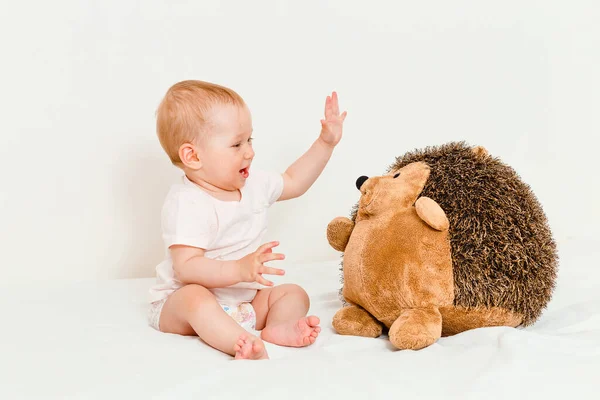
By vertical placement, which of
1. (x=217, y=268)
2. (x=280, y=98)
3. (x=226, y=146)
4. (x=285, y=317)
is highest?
(x=280, y=98)

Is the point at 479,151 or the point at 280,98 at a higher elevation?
the point at 280,98

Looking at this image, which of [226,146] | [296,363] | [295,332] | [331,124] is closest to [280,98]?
[331,124]

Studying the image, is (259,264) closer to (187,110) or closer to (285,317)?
(285,317)

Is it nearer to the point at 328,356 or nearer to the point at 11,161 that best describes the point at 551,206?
the point at 328,356

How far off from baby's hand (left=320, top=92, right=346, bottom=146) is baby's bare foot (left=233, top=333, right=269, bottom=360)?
62cm

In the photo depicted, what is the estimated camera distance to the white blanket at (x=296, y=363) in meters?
0.88

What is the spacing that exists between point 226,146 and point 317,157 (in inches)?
12.3

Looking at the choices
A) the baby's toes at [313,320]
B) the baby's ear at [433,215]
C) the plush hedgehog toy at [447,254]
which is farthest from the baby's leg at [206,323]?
the baby's ear at [433,215]

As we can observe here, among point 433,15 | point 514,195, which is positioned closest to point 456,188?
point 514,195

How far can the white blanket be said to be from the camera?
879mm

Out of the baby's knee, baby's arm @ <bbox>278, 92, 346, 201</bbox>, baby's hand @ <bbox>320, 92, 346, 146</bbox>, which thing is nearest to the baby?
the baby's knee

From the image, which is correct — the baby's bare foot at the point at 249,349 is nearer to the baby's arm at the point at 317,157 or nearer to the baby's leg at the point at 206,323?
the baby's leg at the point at 206,323

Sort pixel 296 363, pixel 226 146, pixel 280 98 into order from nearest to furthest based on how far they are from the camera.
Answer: pixel 296 363 → pixel 226 146 → pixel 280 98

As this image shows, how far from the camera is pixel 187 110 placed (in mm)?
1312
